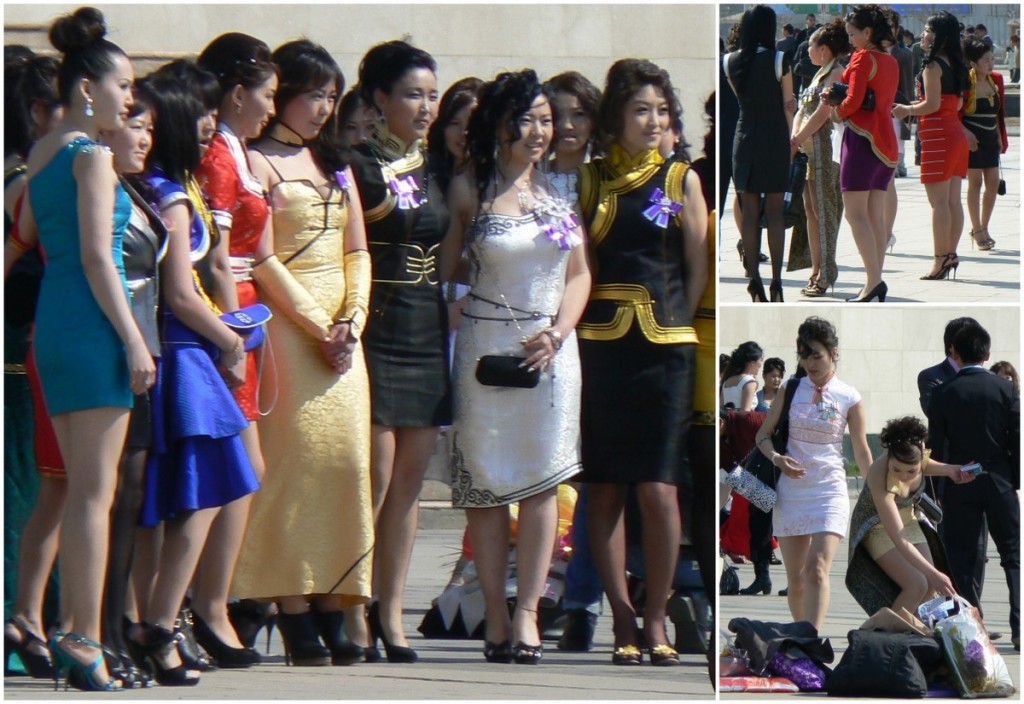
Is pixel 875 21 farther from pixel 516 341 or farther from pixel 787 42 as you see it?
pixel 516 341

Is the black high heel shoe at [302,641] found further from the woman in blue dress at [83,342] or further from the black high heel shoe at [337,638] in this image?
the woman in blue dress at [83,342]

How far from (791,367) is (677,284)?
8.05 meters

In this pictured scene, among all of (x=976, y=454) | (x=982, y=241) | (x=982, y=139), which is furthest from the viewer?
(x=982, y=139)

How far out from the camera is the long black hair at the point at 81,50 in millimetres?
5016

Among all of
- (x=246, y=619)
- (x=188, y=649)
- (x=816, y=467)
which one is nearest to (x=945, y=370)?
(x=816, y=467)

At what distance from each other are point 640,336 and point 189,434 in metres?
1.49

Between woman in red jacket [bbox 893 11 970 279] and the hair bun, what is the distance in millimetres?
5519

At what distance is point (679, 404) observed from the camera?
6.12 metres

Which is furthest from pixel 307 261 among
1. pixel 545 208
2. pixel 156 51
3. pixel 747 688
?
pixel 156 51

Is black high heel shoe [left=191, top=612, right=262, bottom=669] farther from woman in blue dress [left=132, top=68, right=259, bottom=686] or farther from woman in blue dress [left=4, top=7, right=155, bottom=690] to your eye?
woman in blue dress [left=4, top=7, right=155, bottom=690]

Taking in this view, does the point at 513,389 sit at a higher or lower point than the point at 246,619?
higher

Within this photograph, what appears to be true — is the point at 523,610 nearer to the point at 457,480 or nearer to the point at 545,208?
the point at 457,480

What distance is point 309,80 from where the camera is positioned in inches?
226

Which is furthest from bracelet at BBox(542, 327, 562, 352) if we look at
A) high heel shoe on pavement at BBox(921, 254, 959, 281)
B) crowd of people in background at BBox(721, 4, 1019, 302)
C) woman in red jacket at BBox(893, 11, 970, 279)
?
high heel shoe on pavement at BBox(921, 254, 959, 281)
